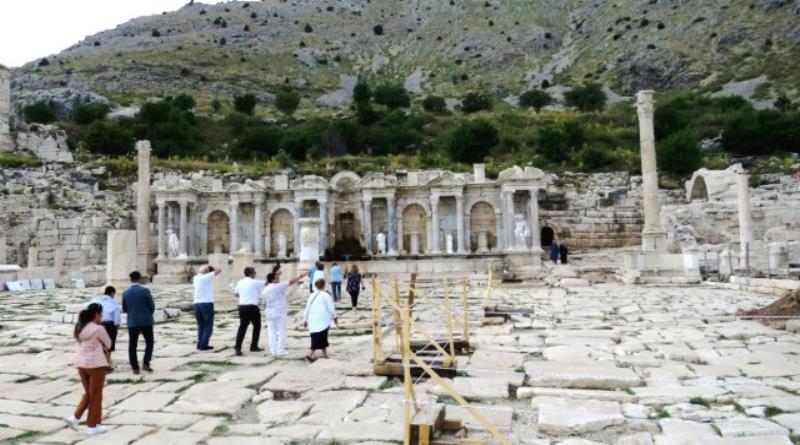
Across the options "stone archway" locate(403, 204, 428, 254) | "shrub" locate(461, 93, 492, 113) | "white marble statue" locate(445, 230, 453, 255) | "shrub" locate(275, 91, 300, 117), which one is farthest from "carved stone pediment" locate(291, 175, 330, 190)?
"shrub" locate(461, 93, 492, 113)

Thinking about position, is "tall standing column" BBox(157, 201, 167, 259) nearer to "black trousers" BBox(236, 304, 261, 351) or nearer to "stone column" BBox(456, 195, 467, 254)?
"stone column" BBox(456, 195, 467, 254)

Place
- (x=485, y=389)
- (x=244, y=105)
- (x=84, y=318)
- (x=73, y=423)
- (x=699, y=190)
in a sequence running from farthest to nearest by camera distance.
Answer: (x=244, y=105)
(x=699, y=190)
(x=485, y=389)
(x=84, y=318)
(x=73, y=423)

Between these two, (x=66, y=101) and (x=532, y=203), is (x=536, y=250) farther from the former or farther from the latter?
(x=66, y=101)

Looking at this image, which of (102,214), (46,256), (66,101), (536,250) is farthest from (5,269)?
(66,101)

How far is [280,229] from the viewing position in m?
34.8

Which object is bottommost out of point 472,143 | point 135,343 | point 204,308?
point 135,343

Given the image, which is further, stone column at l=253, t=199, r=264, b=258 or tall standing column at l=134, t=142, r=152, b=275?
stone column at l=253, t=199, r=264, b=258

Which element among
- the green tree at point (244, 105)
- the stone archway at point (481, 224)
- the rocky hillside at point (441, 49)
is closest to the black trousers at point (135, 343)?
the stone archway at point (481, 224)

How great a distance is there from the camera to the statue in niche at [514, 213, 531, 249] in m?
30.0

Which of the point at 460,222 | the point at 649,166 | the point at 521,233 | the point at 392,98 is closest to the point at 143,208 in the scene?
the point at 460,222

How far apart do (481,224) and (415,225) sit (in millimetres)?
3635

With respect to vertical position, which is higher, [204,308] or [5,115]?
[5,115]

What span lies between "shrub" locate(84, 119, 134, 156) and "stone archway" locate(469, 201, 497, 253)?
113 feet

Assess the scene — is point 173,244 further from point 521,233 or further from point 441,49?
point 441,49
